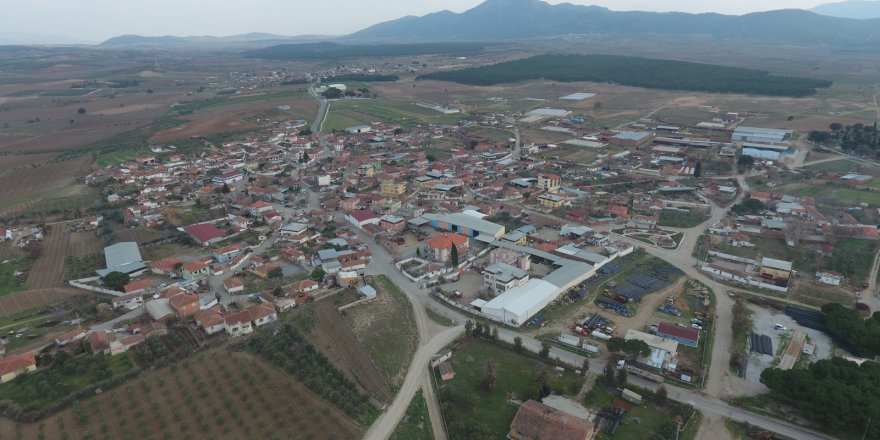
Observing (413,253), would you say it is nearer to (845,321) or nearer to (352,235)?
(352,235)

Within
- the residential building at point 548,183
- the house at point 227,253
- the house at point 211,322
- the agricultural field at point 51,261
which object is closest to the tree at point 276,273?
the house at point 227,253

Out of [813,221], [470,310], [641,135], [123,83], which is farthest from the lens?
[123,83]

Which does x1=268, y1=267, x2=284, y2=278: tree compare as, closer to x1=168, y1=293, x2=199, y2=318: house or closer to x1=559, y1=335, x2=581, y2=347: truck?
x1=168, y1=293, x2=199, y2=318: house

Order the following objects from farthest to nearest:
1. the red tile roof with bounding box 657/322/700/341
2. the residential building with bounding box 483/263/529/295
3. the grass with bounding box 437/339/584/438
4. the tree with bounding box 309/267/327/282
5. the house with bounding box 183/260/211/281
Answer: the house with bounding box 183/260/211/281 < the tree with bounding box 309/267/327/282 < the residential building with bounding box 483/263/529/295 < the red tile roof with bounding box 657/322/700/341 < the grass with bounding box 437/339/584/438

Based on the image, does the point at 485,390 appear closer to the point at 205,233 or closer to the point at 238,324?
the point at 238,324

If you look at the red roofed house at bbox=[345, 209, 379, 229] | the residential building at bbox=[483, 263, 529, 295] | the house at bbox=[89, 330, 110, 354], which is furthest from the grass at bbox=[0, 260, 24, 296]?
the residential building at bbox=[483, 263, 529, 295]

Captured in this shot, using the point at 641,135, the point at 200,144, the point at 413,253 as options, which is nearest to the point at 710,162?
the point at 641,135
